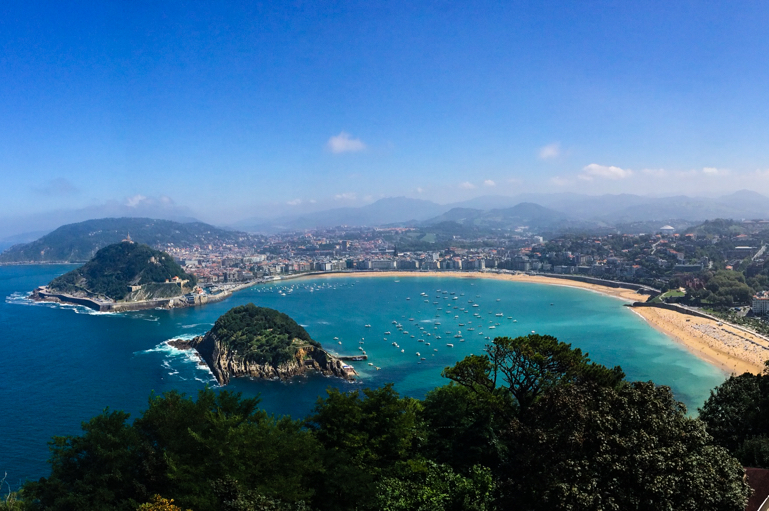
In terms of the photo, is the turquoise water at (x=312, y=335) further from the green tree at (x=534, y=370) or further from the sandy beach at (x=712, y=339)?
the green tree at (x=534, y=370)

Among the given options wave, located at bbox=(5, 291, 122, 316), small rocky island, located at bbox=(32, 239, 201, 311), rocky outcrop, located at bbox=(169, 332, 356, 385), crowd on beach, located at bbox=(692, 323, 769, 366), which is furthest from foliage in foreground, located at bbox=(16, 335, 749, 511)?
small rocky island, located at bbox=(32, 239, 201, 311)

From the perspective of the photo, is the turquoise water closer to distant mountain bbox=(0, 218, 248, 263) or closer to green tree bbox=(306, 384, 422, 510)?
green tree bbox=(306, 384, 422, 510)

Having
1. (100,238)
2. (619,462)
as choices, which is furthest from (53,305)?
(100,238)

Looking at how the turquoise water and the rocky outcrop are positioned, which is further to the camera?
the rocky outcrop

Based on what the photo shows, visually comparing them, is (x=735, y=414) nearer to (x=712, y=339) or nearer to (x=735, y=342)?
(x=735, y=342)

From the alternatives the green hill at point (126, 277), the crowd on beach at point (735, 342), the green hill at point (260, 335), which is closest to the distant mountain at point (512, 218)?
the green hill at point (126, 277)

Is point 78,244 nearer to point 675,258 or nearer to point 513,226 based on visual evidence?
point 675,258

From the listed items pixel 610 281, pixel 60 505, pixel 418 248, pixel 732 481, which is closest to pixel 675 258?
pixel 610 281
